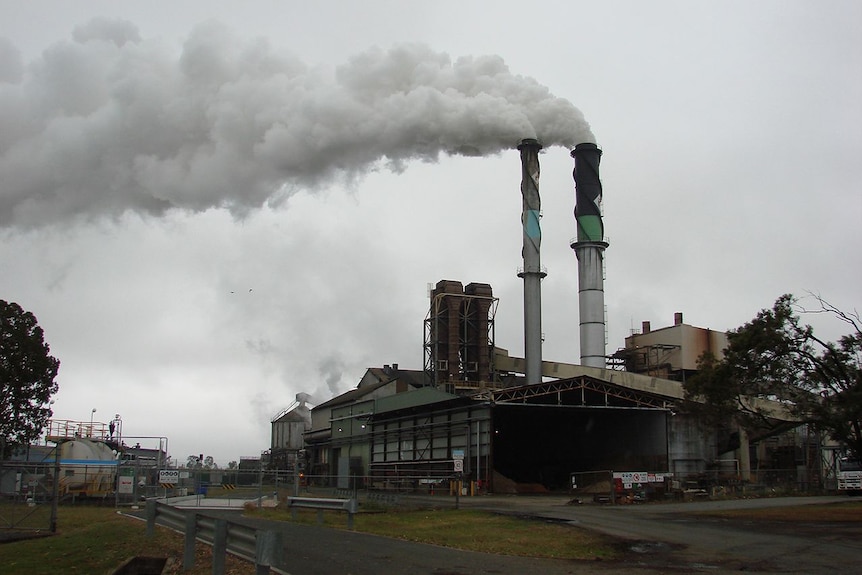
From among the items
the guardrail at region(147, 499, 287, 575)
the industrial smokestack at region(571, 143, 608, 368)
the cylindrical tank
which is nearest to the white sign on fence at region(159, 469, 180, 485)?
the cylindrical tank

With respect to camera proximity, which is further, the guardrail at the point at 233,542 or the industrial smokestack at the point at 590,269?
the industrial smokestack at the point at 590,269

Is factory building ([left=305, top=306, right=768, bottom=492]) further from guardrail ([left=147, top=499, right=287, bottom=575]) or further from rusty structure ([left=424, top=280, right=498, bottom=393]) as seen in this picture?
guardrail ([left=147, top=499, right=287, bottom=575])

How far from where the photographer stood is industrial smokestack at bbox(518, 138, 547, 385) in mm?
64188

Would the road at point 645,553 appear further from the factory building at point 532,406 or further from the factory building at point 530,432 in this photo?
the factory building at point 530,432

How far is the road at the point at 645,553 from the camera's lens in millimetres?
13680

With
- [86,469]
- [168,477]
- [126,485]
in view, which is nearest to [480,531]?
[126,485]

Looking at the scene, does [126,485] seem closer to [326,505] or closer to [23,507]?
[23,507]

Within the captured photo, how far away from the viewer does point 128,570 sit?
14.7 metres

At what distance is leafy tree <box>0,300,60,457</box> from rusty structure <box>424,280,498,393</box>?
33169 millimetres

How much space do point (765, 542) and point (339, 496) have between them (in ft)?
79.7

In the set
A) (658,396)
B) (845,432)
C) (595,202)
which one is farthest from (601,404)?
(845,432)

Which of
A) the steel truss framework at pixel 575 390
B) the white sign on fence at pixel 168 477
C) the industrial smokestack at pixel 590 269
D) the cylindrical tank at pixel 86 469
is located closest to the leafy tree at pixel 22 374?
the cylindrical tank at pixel 86 469

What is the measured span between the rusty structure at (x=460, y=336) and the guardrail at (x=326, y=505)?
1897 inches

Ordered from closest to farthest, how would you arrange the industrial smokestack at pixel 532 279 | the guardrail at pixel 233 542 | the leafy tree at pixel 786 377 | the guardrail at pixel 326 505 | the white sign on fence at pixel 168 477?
the guardrail at pixel 233 542 < the guardrail at pixel 326 505 < the leafy tree at pixel 786 377 < the white sign on fence at pixel 168 477 < the industrial smokestack at pixel 532 279
